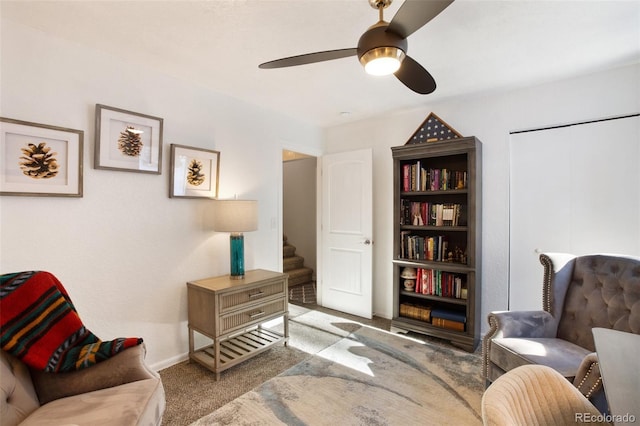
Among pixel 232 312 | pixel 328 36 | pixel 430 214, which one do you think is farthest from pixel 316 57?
pixel 430 214

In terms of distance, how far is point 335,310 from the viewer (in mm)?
3777

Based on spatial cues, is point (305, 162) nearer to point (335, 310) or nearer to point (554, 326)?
point (335, 310)

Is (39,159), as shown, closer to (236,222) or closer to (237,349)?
(236,222)

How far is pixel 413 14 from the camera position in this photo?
115 centimetres

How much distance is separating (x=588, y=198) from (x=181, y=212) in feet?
11.0

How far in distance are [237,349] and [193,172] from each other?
156cm

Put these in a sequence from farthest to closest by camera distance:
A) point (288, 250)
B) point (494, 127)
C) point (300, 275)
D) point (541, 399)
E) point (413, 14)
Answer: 1. point (288, 250)
2. point (300, 275)
3. point (494, 127)
4. point (413, 14)
5. point (541, 399)

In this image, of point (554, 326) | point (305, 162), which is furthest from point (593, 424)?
point (305, 162)

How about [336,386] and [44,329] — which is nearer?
[44,329]

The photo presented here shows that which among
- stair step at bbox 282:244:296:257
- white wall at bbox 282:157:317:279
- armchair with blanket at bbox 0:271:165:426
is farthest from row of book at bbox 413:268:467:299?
stair step at bbox 282:244:296:257

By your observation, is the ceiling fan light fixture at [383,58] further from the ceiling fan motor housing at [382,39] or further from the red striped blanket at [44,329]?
the red striped blanket at [44,329]

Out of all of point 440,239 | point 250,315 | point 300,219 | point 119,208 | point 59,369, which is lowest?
point 250,315

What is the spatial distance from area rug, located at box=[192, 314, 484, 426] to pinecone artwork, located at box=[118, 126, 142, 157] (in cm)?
186

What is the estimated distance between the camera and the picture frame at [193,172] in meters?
2.41
